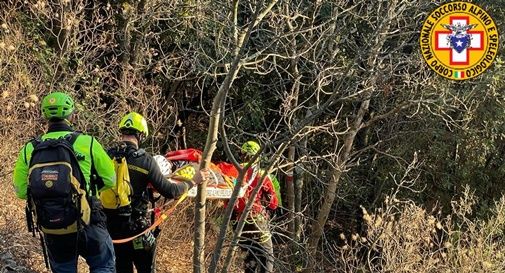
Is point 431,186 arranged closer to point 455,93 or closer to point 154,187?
point 455,93

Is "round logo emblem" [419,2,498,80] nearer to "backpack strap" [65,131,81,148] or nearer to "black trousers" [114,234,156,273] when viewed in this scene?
"black trousers" [114,234,156,273]

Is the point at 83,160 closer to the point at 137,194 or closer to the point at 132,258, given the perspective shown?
the point at 137,194

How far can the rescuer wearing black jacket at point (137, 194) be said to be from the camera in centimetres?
546

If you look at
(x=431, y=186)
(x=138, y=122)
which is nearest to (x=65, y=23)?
(x=138, y=122)

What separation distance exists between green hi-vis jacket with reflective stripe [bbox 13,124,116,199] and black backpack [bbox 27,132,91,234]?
0.05 metres

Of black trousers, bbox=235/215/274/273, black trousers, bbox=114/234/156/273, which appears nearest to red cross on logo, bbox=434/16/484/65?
black trousers, bbox=235/215/274/273

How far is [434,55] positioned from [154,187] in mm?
6248

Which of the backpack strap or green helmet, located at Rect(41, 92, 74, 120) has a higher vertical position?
green helmet, located at Rect(41, 92, 74, 120)

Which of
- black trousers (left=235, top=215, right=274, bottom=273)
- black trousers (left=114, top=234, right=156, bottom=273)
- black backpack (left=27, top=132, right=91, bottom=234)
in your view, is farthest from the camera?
black trousers (left=235, top=215, right=274, bottom=273)

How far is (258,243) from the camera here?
6539 millimetres

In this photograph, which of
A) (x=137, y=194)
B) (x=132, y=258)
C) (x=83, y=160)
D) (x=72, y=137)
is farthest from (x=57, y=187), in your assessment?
(x=132, y=258)

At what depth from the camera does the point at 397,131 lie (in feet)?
40.6

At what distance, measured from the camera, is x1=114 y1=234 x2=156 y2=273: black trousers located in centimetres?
589

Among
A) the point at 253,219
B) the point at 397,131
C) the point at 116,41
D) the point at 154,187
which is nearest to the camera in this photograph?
the point at 154,187
